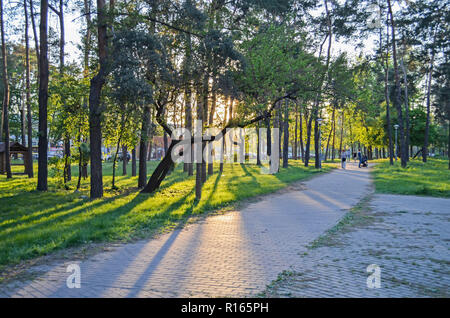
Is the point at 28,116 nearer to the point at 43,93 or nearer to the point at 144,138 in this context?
the point at 43,93

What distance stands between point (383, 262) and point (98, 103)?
34.4 feet

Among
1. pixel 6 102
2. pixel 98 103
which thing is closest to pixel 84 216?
pixel 98 103

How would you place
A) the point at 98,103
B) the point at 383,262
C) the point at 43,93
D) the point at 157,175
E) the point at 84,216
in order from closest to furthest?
the point at 383,262 → the point at 84,216 → the point at 98,103 → the point at 43,93 → the point at 157,175

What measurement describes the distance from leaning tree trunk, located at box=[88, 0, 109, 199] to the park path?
585 cm

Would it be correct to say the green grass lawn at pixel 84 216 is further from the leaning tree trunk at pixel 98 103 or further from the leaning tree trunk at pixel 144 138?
the leaning tree trunk at pixel 144 138

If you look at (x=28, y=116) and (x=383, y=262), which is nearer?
(x=383, y=262)

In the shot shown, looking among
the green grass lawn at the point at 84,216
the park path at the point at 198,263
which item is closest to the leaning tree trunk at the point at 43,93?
the green grass lawn at the point at 84,216

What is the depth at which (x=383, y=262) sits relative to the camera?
18.0 ft

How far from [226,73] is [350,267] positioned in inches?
341

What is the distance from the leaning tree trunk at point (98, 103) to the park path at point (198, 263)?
19.2 ft

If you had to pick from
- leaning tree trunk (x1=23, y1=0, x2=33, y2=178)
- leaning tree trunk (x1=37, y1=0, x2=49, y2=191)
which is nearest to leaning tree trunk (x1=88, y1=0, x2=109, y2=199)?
leaning tree trunk (x1=37, y1=0, x2=49, y2=191)

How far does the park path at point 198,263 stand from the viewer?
14.8 feet
